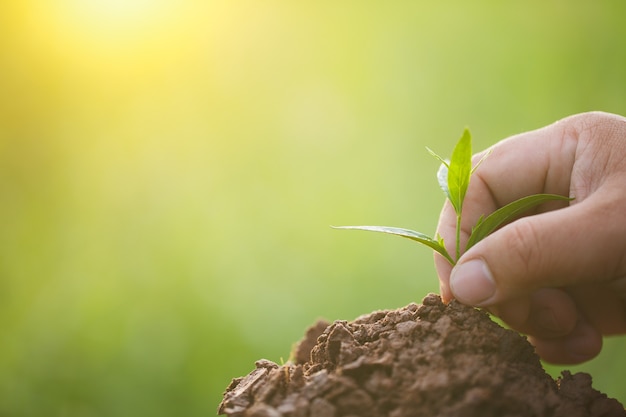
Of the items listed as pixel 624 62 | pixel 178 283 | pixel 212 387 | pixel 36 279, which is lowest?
pixel 212 387

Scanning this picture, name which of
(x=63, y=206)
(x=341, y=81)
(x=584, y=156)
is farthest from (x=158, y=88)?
(x=584, y=156)

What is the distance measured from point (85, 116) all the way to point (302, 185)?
1203mm

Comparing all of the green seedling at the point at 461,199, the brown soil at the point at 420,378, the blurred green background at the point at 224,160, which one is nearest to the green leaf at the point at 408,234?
the green seedling at the point at 461,199

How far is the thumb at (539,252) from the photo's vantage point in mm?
948

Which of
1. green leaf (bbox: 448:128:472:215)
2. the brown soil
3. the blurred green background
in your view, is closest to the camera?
the brown soil

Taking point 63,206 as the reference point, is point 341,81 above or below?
above

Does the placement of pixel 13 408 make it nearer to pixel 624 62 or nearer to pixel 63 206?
pixel 63 206

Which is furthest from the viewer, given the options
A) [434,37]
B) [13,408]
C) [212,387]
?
[434,37]

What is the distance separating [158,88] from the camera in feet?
10.1

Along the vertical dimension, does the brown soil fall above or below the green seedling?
below

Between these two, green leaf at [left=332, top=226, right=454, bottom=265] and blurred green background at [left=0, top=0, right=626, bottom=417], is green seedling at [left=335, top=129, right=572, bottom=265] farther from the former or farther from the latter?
blurred green background at [left=0, top=0, right=626, bottom=417]

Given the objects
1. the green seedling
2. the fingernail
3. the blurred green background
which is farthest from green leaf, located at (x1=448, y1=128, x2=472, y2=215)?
the blurred green background

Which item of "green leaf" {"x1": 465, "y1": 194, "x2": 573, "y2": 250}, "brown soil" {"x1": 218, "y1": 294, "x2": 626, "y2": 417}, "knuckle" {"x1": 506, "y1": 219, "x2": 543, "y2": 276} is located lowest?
"brown soil" {"x1": 218, "y1": 294, "x2": 626, "y2": 417}

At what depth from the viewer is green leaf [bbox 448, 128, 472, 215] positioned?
0.92 metres
